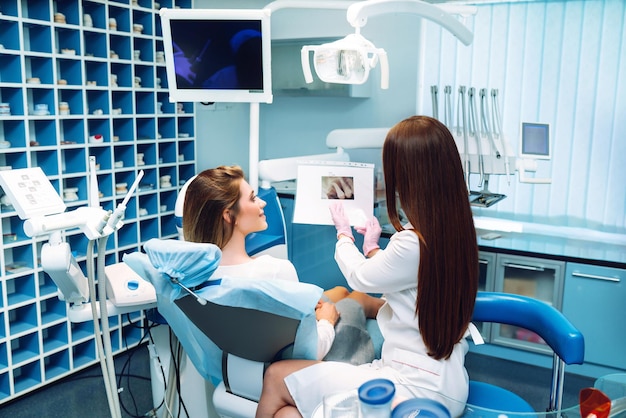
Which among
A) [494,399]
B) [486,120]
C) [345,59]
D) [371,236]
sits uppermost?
[345,59]

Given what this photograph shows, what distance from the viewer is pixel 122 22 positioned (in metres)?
3.38

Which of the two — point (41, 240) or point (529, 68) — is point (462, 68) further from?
Result: point (41, 240)

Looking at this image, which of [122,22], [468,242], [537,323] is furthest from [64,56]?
[537,323]

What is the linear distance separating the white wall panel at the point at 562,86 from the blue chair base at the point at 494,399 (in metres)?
1.84

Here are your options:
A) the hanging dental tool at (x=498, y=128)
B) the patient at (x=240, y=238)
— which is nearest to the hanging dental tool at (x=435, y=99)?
the hanging dental tool at (x=498, y=128)

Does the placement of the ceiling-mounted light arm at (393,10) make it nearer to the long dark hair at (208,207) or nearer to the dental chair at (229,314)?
the long dark hair at (208,207)

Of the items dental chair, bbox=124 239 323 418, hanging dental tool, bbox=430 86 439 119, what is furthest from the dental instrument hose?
hanging dental tool, bbox=430 86 439 119

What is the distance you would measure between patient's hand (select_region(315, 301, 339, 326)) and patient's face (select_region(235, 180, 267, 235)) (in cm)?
37

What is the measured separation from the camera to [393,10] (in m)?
2.17

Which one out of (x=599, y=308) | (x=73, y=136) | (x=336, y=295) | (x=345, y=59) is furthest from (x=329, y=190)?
(x=73, y=136)

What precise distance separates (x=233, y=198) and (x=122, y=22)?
6.13 ft

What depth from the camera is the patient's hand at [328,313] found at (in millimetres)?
1869

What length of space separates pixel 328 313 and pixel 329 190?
624 millimetres

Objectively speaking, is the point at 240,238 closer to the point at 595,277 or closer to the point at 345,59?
the point at 345,59
